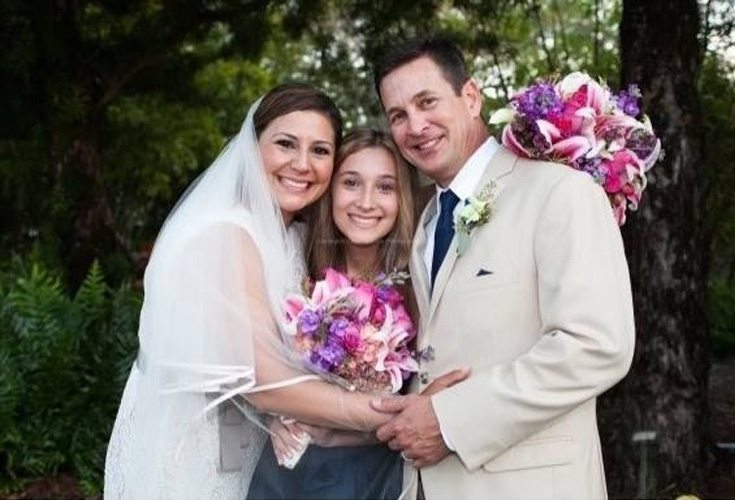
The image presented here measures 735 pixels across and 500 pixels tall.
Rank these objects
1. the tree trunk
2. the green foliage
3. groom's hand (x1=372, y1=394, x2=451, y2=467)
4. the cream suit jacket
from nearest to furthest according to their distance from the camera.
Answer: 1. the cream suit jacket
2. groom's hand (x1=372, y1=394, x2=451, y2=467)
3. the tree trunk
4. the green foliage

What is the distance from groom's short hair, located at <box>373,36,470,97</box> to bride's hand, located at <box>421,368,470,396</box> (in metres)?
0.87

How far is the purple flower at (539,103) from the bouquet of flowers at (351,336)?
Answer: 716mm

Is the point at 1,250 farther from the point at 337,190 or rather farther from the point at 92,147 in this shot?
the point at 337,190

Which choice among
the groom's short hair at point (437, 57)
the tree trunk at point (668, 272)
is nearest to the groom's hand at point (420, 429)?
the groom's short hair at point (437, 57)

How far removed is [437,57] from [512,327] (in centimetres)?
89

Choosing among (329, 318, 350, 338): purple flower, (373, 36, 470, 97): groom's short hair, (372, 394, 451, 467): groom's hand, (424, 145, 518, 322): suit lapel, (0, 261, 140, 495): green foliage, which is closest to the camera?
(372, 394, 451, 467): groom's hand

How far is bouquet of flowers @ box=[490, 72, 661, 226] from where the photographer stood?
9.86 feet

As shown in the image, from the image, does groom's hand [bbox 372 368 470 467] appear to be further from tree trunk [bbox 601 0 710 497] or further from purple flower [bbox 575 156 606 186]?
tree trunk [bbox 601 0 710 497]

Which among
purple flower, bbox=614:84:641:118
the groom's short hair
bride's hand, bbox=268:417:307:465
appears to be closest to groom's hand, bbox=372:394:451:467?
bride's hand, bbox=268:417:307:465

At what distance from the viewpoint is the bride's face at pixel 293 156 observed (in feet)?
11.1

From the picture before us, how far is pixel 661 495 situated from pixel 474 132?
124 inches

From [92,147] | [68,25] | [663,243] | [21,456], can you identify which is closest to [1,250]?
[92,147]

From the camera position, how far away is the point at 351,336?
306 centimetres

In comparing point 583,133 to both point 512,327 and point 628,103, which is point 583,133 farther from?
point 512,327
